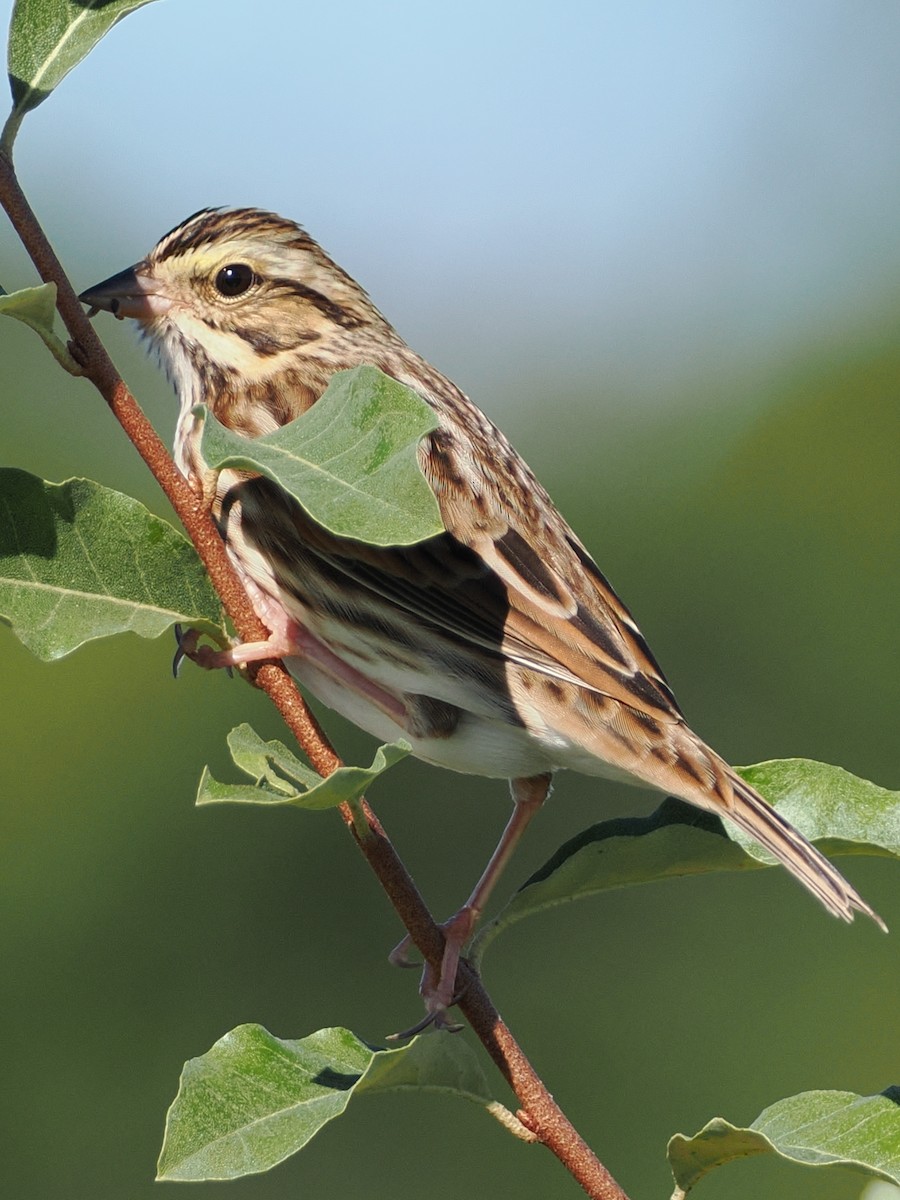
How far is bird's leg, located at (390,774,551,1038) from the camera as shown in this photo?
2.21m

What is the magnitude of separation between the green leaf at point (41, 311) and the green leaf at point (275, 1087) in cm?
83

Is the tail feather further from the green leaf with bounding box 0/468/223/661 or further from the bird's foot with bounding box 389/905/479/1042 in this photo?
the green leaf with bounding box 0/468/223/661

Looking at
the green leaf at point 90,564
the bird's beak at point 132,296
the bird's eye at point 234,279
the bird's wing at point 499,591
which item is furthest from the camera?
the bird's eye at point 234,279

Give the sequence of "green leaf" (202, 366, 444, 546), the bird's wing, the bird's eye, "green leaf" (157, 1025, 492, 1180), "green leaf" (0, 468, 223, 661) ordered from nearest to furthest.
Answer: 1. "green leaf" (202, 366, 444, 546)
2. "green leaf" (157, 1025, 492, 1180)
3. "green leaf" (0, 468, 223, 661)
4. the bird's wing
5. the bird's eye

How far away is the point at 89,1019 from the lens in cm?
836

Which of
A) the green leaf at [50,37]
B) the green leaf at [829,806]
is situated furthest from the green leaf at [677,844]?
the green leaf at [50,37]

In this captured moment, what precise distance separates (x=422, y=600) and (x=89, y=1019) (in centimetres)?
637

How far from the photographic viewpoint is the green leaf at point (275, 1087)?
1.74m

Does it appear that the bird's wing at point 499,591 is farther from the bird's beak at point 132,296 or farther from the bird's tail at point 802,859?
the bird's beak at point 132,296

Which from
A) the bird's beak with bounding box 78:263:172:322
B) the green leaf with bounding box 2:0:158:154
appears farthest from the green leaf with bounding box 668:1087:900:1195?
the bird's beak with bounding box 78:263:172:322

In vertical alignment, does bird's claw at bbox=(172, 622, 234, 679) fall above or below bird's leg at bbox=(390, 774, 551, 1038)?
above

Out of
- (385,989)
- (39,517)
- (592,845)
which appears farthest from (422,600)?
(385,989)

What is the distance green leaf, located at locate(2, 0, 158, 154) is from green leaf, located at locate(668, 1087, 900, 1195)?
5.12ft

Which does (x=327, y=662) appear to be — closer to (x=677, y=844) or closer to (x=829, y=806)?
(x=677, y=844)
